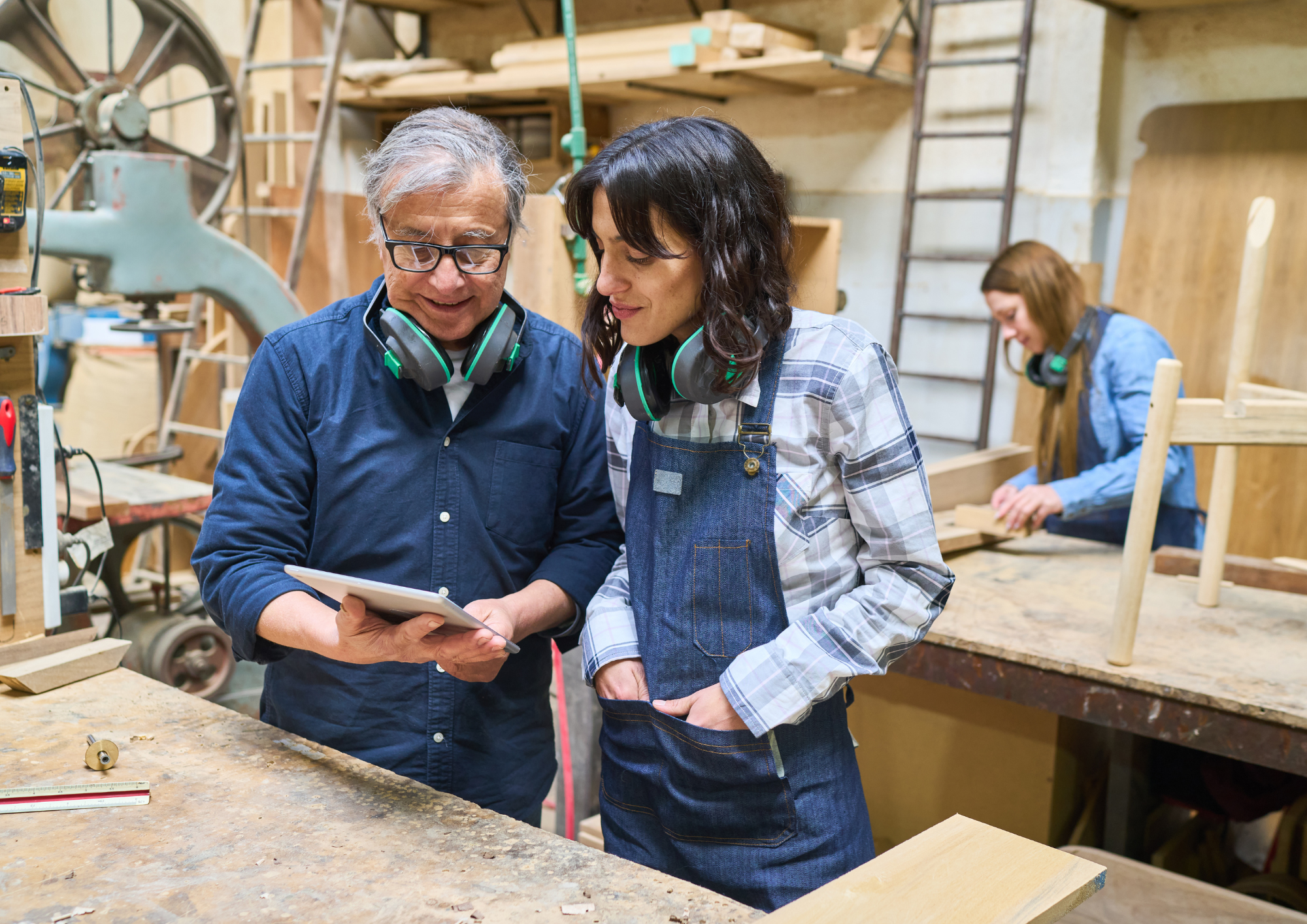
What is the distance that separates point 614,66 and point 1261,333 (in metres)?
2.53

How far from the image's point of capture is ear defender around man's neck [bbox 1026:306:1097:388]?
108 inches

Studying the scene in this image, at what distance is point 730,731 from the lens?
1273 millimetres

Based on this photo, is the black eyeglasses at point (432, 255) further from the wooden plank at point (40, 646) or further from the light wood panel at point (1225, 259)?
the light wood panel at point (1225, 259)

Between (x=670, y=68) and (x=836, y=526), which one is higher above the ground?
(x=670, y=68)

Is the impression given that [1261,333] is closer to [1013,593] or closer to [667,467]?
[1013,593]

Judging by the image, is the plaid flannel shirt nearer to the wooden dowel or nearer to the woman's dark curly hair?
the woman's dark curly hair

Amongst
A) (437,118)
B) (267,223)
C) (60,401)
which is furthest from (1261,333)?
(60,401)

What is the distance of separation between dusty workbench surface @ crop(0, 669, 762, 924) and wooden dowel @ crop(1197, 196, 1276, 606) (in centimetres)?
140

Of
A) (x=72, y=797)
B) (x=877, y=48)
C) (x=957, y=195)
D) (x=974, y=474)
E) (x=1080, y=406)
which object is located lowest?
(x=72, y=797)

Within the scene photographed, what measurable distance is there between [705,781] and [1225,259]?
3167 millimetres

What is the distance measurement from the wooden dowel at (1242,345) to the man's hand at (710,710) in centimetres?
113

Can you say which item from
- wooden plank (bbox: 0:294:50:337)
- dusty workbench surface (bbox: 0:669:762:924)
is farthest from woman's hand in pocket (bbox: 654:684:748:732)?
wooden plank (bbox: 0:294:50:337)

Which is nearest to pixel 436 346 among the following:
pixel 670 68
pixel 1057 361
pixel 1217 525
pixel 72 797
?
pixel 72 797

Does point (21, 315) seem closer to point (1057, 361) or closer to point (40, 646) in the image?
point (40, 646)
